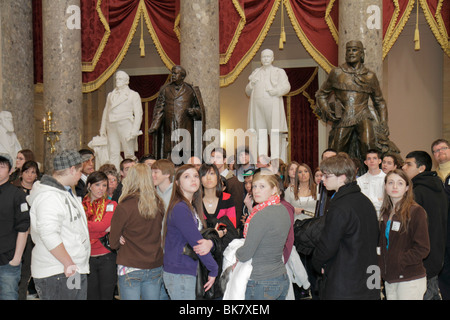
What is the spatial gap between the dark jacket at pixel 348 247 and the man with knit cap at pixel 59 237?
5.37 feet

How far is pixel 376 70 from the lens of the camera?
9688 mm

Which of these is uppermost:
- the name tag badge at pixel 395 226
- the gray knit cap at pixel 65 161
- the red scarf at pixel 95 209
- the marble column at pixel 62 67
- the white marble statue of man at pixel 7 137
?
the marble column at pixel 62 67

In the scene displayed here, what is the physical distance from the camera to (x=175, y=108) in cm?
849

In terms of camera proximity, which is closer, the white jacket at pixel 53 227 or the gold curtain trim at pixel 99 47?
the white jacket at pixel 53 227

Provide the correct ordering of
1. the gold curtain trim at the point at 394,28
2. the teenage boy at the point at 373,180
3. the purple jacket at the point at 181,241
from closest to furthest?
the purple jacket at the point at 181,241
the teenage boy at the point at 373,180
the gold curtain trim at the point at 394,28

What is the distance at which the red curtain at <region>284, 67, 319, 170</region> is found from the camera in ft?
53.5

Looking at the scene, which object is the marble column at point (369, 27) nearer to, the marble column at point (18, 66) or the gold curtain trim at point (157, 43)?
the gold curtain trim at point (157, 43)

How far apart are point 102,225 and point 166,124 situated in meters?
4.28

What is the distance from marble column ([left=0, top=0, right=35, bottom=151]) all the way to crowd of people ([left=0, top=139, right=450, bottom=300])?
725cm

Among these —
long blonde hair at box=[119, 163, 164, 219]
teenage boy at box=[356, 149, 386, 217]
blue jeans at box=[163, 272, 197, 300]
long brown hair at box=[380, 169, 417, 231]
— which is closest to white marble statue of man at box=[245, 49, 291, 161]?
teenage boy at box=[356, 149, 386, 217]

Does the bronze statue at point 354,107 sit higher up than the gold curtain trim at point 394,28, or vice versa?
the gold curtain trim at point 394,28

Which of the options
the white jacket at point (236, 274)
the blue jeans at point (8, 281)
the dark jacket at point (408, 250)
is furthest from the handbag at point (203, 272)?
the blue jeans at point (8, 281)

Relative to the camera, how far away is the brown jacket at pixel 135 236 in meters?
3.88

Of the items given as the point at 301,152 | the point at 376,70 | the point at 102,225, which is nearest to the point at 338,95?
the point at 376,70
